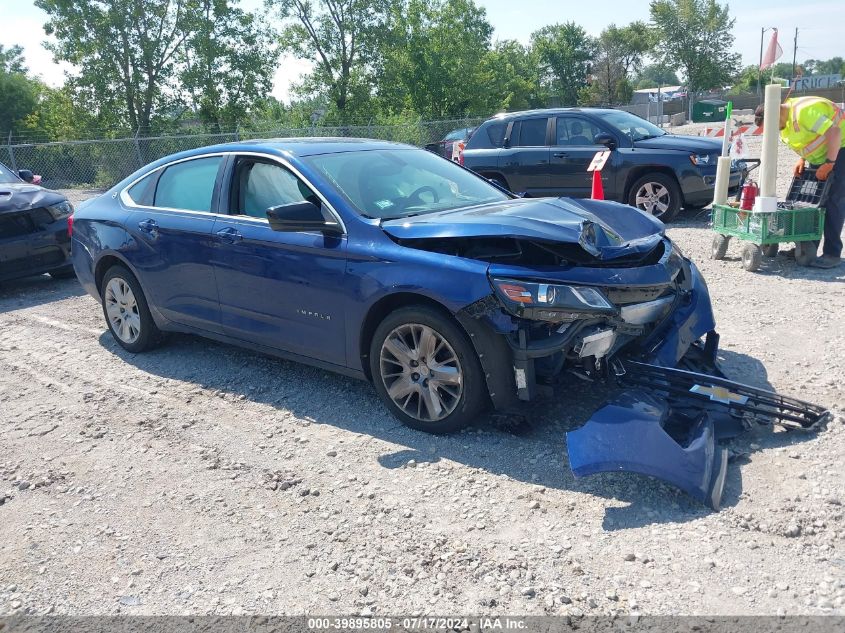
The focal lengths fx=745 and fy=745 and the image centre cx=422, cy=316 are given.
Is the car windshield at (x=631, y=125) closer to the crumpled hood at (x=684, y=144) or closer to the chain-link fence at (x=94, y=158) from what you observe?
the crumpled hood at (x=684, y=144)

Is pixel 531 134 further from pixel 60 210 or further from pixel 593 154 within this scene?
pixel 60 210

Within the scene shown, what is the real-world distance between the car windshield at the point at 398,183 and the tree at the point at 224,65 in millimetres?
24690

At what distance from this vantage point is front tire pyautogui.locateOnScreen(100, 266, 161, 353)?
235 inches

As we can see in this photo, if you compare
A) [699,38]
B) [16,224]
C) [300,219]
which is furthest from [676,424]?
[699,38]

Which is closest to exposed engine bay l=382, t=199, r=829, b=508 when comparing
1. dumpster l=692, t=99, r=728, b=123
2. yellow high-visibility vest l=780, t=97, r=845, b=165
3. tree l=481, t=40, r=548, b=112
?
yellow high-visibility vest l=780, t=97, r=845, b=165

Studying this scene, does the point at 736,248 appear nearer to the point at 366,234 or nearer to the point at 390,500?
the point at 366,234

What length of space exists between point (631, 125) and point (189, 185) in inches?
312

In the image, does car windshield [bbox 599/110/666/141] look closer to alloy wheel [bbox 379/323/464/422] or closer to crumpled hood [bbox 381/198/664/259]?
crumpled hood [bbox 381/198/664/259]

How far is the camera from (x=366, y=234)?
435cm

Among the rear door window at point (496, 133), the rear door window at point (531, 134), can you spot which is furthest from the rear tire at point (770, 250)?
the rear door window at point (496, 133)

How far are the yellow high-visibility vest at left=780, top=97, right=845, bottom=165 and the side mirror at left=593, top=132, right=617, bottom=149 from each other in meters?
3.33

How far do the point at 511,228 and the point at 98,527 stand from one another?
8.31 feet

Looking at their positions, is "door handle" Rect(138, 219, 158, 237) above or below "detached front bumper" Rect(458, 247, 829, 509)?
above

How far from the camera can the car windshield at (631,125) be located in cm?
1117
